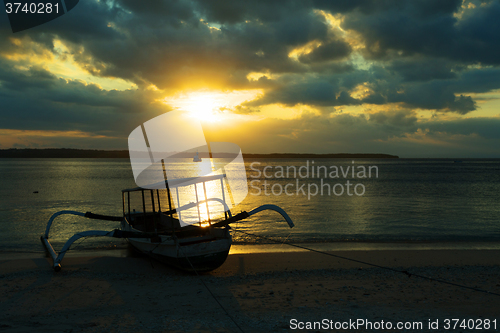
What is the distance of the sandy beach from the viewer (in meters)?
6.66

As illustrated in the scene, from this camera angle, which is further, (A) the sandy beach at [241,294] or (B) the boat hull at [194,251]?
(B) the boat hull at [194,251]

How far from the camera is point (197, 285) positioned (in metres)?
9.25

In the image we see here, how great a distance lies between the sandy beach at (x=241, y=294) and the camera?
6.66m

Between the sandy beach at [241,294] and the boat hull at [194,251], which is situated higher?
the boat hull at [194,251]

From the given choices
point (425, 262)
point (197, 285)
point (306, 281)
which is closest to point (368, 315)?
point (306, 281)

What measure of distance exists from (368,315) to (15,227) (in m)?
20.6

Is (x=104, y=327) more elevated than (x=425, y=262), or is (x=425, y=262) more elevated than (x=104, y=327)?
(x=104, y=327)

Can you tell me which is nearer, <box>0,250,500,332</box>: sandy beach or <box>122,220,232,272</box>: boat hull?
<box>0,250,500,332</box>: sandy beach

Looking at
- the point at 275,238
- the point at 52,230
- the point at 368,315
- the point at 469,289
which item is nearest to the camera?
the point at 368,315

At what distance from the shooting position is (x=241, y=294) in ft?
27.3

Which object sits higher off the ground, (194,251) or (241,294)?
(194,251)

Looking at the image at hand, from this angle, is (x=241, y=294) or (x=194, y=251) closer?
(x=241, y=294)

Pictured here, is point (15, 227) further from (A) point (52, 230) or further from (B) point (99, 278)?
(B) point (99, 278)

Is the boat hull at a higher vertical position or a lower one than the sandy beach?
higher
